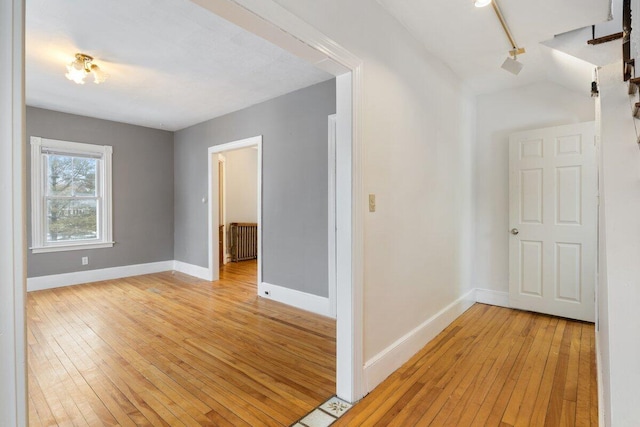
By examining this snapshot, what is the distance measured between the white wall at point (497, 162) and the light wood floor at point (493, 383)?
0.96 meters

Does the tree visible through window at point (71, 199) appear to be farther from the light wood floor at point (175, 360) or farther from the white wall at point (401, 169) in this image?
the white wall at point (401, 169)

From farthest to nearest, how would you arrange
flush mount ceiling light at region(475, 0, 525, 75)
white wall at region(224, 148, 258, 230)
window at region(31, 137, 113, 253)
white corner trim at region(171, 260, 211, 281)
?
white wall at region(224, 148, 258, 230) < white corner trim at region(171, 260, 211, 281) < window at region(31, 137, 113, 253) < flush mount ceiling light at region(475, 0, 525, 75)

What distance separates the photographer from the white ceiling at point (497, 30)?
223cm

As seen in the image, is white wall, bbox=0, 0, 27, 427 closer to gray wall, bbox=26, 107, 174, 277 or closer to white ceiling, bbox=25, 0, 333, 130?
white ceiling, bbox=25, 0, 333, 130

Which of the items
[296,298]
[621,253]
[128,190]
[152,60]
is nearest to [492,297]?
[296,298]

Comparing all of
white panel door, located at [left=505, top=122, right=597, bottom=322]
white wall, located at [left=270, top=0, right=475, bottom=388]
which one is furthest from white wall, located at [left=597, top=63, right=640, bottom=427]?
white panel door, located at [left=505, top=122, right=597, bottom=322]

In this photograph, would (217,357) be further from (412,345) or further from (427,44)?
(427,44)

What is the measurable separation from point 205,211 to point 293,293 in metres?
2.40

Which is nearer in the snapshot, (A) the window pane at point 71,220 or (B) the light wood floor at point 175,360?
(B) the light wood floor at point 175,360

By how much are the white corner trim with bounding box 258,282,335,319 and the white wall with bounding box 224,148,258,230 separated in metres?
3.29

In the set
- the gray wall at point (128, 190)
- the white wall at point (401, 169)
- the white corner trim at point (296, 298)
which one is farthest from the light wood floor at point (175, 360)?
the gray wall at point (128, 190)

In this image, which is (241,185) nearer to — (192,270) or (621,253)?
(192,270)

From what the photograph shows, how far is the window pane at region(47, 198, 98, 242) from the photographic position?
4.74m

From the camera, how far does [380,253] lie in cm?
223
